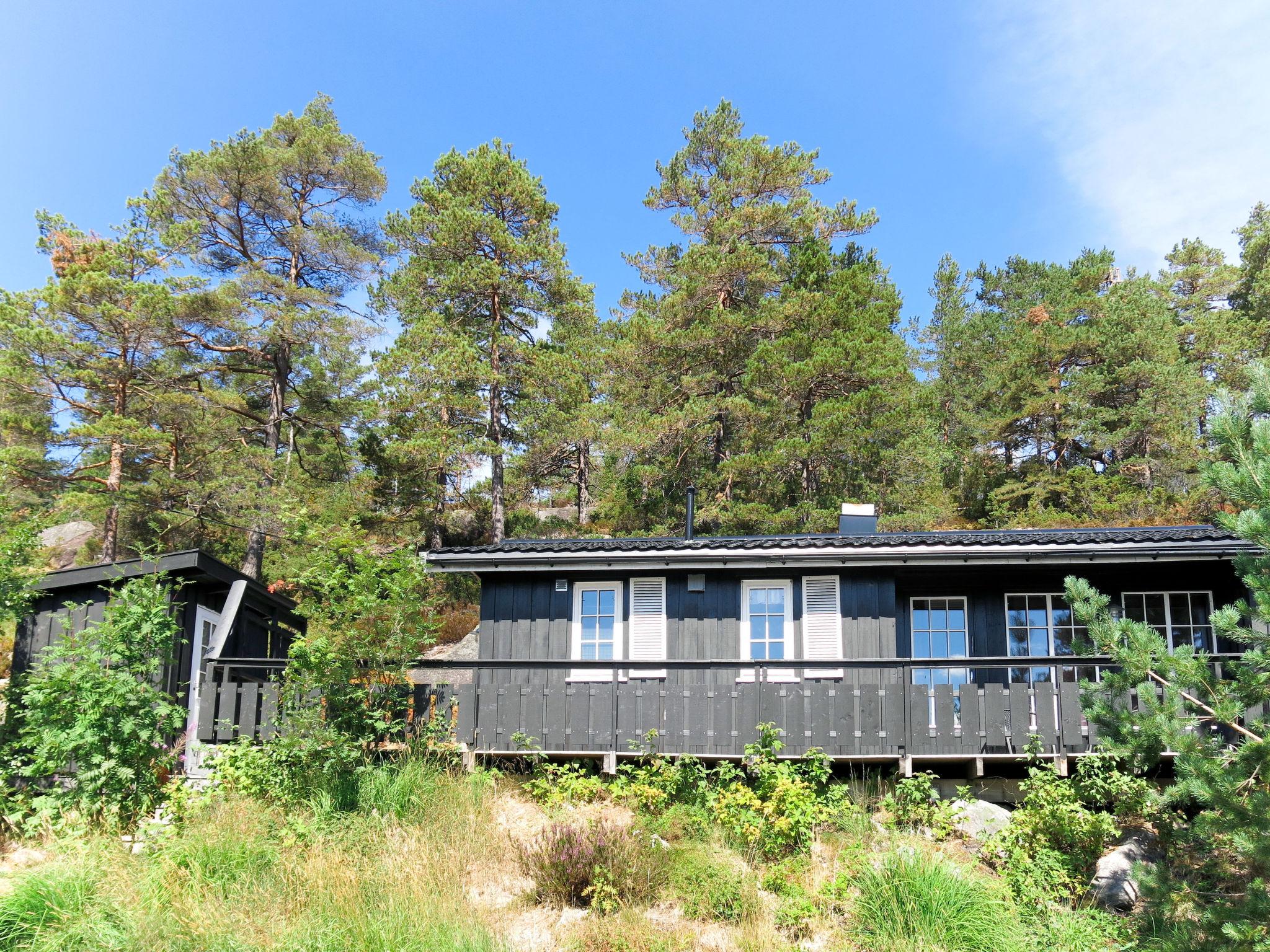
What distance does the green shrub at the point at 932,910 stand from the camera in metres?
6.94

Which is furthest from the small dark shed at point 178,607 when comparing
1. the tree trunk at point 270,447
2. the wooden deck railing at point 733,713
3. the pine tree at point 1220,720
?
the tree trunk at point 270,447

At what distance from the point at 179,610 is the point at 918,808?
908 centimetres

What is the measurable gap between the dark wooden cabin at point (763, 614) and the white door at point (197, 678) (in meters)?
3.04

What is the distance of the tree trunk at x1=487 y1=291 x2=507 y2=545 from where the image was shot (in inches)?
938

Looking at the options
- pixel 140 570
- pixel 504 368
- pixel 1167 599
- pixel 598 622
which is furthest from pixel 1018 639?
pixel 504 368

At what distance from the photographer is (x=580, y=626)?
A: 1200 centimetres

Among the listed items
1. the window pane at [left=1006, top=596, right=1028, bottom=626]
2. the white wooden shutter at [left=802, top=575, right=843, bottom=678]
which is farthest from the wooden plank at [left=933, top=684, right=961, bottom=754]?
the window pane at [left=1006, top=596, right=1028, bottom=626]

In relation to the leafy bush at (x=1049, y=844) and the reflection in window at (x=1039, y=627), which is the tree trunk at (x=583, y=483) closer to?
the reflection in window at (x=1039, y=627)

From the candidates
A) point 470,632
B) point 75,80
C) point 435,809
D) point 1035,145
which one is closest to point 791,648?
point 435,809

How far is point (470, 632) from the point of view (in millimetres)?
22719

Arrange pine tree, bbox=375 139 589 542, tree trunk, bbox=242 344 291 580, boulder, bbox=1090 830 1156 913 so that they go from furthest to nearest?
1. pine tree, bbox=375 139 589 542
2. tree trunk, bbox=242 344 291 580
3. boulder, bbox=1090 830 1156 913

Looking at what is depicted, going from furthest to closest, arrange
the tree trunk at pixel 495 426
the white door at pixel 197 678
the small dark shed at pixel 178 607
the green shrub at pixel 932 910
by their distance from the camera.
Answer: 1. the tree trunk at pixel 495 426
2. the small dark shed at pixel 178 607
3. the white door at pixel 197 678
4. the green shrub at pixel 932 910

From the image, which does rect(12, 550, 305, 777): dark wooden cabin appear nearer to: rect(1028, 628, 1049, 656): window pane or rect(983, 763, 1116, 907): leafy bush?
rect(983, 763, 1116, 907): leafy bush

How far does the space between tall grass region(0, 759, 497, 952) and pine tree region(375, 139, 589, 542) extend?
15298 mm
